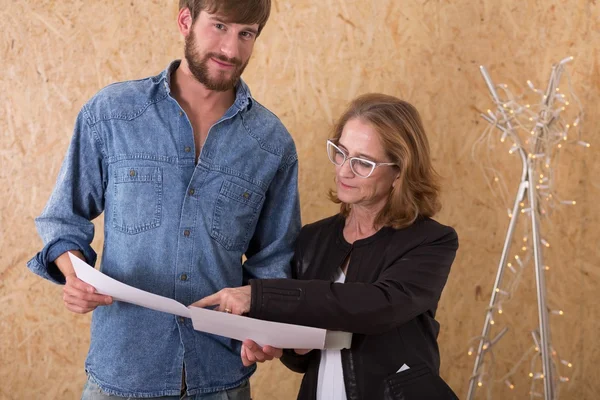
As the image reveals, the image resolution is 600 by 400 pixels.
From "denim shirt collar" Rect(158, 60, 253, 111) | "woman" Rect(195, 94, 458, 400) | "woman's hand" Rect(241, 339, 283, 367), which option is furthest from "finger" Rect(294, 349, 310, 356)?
"denim shirt collar" Rect(158, 60, 253, 111)

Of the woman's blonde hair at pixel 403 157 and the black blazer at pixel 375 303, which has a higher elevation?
the woman's blonde hair at pixel 403 157

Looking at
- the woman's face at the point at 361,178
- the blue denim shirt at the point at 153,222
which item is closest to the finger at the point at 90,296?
the blue denim shirt at the point at 153,222

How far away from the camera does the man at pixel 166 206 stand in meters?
1.81

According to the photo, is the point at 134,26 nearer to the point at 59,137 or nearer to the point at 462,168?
the point at 59,137

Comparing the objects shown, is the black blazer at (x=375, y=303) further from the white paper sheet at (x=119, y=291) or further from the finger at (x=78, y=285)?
the finger at (x=78, y=285)

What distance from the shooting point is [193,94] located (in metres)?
1.93

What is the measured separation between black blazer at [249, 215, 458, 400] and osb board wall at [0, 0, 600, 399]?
42.1 inches

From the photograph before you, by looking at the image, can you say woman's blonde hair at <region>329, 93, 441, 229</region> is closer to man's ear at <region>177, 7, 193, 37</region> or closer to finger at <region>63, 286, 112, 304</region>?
man's ear at <region>177, 7, 193, 37</region>

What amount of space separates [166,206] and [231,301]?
302 mm

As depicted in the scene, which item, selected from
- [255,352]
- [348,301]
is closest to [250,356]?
[255,352]

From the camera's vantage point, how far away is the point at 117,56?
2.81m

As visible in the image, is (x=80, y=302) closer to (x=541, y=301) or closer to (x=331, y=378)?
(x=331, y=378)

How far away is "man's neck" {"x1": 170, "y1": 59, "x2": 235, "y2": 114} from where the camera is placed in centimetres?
192

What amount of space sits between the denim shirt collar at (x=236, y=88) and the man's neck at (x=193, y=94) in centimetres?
3
